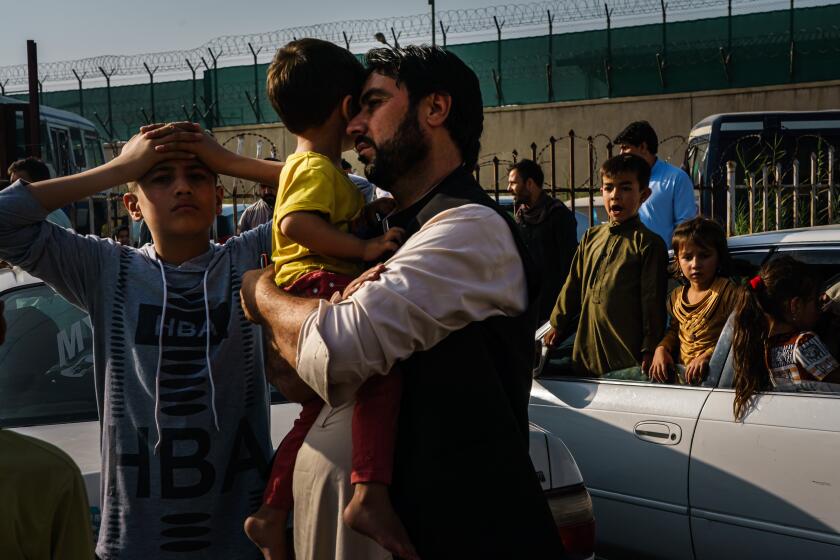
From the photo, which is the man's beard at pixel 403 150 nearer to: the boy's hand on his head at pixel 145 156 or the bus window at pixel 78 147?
the boy's hand on his head at pixel 145 156

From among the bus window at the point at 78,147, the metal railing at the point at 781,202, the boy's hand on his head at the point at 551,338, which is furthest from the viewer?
the bus window at the point at 78,147

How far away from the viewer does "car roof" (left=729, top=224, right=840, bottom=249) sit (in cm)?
428

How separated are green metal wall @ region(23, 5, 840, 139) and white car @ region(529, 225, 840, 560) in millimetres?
19741

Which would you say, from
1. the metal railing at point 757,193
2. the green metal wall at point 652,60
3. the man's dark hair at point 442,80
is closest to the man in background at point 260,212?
the metal railing at point 757,193

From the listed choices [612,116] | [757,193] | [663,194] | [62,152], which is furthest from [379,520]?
[612,116]

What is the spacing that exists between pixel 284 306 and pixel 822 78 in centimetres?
2257

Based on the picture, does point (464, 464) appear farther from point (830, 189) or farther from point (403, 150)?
point (830, 189)

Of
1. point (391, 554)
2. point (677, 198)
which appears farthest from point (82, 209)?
point (391, 554)

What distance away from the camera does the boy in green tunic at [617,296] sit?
4809mm

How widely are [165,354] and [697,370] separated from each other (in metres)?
2.50

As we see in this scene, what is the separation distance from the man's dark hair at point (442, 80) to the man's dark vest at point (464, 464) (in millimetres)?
468

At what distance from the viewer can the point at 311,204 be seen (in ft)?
7.96

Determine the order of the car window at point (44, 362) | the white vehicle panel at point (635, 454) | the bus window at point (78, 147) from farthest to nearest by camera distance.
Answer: the bus window at point (78, 147) < the white vehicle panel at point (635, 454) < the car window at point (44, 362)

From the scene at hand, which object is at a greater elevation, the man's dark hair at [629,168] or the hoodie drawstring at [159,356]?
the man's dark hair at [629,168]
